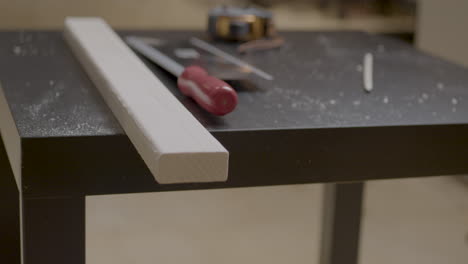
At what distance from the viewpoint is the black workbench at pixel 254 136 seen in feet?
2.22

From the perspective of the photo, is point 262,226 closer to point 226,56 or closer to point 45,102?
point 226,56

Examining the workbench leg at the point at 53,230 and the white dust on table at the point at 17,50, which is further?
the white dust on table at the point at 17,50

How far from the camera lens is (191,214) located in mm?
1876

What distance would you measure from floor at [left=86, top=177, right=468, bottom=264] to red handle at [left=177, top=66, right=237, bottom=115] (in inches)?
35.2

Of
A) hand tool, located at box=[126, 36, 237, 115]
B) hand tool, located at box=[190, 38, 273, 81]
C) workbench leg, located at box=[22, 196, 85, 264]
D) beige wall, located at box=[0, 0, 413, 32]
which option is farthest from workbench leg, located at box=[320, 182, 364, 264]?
beige wall, located at box=[0, 0, 413, 32]

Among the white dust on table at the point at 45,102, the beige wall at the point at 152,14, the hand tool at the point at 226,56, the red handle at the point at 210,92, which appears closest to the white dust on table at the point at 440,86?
the hand tool at the point at 226,56

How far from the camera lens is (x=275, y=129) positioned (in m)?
0.72

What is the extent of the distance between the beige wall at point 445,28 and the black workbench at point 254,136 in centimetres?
118

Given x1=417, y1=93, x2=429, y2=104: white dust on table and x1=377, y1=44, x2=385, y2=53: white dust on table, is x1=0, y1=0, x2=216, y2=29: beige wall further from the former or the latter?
x1=417, y1=93, x2=429, y2=104: white dust on table

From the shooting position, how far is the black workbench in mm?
675

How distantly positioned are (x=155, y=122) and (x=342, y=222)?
2.55ft

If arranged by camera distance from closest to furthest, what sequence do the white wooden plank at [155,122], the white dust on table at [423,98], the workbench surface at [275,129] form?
the white wooden plank at [155,122]
the workbench surface at [275,129]
the white dust on table at [423,98]

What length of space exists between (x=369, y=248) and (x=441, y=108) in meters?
0.96

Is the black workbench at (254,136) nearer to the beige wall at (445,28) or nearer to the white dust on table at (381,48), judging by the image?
the white dust on table at (381,48)
